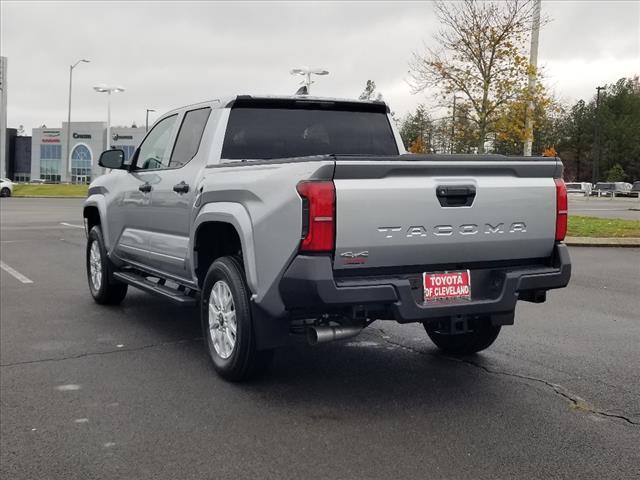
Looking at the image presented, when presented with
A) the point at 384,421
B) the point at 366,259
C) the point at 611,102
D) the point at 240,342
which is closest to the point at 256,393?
the point at 240,342

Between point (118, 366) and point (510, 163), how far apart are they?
3.20m

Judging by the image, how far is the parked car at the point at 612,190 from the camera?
159ft

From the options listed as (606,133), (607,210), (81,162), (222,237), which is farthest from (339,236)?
(81,162)

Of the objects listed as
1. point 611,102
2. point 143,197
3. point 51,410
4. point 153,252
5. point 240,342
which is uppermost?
point 611,102

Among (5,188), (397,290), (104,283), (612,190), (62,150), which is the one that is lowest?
(104,283)

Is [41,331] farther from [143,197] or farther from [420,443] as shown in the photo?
[420,443]

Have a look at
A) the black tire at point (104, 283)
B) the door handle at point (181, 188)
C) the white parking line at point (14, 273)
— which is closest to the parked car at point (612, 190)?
the white parking line at point (14, 273)

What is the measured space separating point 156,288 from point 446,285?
2.81 metres

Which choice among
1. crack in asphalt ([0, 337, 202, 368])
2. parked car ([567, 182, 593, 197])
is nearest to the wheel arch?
crack in asphalt ([0, 337, 202, 368])

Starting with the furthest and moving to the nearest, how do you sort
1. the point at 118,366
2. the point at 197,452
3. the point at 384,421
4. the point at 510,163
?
the point at 118,366
the point at 510,163
the point at 384,421
the point at 197,452

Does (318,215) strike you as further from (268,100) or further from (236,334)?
(268,100)

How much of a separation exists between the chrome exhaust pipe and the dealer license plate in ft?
1.61

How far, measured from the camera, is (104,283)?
752 centimetres

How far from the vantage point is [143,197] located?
631 centimetres
